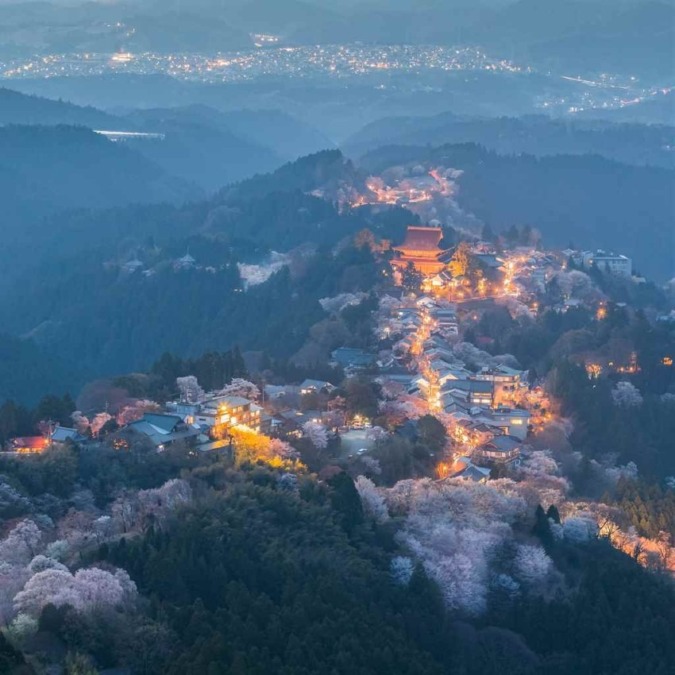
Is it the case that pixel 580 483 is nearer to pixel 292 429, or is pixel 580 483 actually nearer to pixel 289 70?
pixel 292 429

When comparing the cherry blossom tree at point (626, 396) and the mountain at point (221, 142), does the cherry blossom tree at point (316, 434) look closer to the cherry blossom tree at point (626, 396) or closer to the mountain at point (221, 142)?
the cherry blossom tree at point (626, 396)

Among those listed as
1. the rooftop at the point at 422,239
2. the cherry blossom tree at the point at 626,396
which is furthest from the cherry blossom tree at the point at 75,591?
the rooftop at the point at 422,239

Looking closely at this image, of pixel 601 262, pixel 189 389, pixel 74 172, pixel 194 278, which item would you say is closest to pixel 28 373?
pixel 194 278

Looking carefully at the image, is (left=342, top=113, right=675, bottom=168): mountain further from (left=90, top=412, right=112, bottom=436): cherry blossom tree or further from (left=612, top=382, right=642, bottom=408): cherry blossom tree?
Answer: (left=90, top=412, right=112, bottom=436): cherry blossom tree


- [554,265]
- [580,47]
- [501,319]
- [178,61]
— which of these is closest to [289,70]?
[178,61]

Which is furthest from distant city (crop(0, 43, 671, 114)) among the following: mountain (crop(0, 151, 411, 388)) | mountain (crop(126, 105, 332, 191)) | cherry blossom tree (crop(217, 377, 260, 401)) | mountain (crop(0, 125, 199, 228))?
cherry blossom tree (crop(217, 377, 260, 401))
